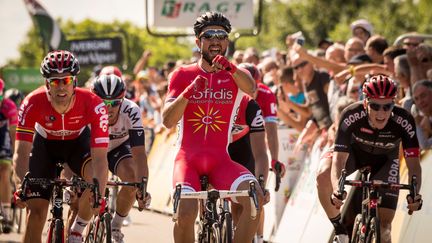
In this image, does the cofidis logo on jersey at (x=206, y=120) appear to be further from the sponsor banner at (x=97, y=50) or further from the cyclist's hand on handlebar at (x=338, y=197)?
the sponsor banner at (x=97, y=50)

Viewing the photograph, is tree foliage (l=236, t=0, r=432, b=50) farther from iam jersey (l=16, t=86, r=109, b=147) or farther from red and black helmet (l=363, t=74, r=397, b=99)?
iam jersey (l=16, t=86, r=109, b=147)

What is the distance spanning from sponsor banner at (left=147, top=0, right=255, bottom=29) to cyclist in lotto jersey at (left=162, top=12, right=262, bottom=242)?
11704 mm

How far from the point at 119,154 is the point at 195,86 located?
3.18 m

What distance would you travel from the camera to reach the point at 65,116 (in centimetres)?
1168

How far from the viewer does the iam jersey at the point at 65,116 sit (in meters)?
11.4

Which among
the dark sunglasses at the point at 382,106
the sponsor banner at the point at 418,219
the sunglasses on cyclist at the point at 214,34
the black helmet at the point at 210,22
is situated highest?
the black helmet at the point at 210,22

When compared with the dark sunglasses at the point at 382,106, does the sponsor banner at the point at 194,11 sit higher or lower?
higher

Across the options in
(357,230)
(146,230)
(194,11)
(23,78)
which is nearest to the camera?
(357,230)

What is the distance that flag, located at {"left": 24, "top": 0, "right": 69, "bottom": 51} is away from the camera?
110 feet

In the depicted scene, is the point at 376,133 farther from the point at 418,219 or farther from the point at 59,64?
the point at 59,64

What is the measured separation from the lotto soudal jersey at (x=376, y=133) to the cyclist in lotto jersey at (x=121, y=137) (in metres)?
→ 2.02

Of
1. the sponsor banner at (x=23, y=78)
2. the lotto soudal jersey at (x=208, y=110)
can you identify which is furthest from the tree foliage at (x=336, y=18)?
the lotto soudal jersey at (x=208, y=110)

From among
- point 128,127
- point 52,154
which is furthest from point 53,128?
point 128,127

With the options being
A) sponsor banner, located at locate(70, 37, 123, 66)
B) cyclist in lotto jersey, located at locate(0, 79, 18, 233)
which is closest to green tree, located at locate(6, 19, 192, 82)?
sponsor banner, located at locate(70, 37, 123, 66)
